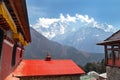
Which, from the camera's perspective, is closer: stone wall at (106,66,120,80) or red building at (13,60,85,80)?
red building at (13,60,85,80)

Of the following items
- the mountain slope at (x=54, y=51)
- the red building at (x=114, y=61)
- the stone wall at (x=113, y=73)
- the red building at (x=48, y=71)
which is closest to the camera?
the red building at (x=48, y=71)

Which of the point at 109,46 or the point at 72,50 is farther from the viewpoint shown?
the point at 72,50

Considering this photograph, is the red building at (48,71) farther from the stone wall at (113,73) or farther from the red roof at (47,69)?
the stone wall at (113,73)

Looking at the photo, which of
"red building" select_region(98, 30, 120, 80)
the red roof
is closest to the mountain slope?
"red building" select_region(98, 30, 120, 80)

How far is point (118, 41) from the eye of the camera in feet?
48.5

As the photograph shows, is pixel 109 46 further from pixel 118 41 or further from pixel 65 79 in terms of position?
pixel 65 79

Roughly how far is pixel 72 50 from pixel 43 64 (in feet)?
497

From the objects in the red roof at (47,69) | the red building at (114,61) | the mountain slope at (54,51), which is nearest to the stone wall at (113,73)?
the red building at (114,61)

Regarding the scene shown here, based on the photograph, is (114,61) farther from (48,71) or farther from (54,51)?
(54,51)

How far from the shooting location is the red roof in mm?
12695

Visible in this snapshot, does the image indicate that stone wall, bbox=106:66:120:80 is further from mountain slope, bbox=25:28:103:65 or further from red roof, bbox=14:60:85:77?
mountain slope, bbox=25:28:103:65

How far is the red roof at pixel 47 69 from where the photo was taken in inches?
500

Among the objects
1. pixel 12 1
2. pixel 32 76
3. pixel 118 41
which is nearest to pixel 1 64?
pixel 12 1

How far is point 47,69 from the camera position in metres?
13.6
